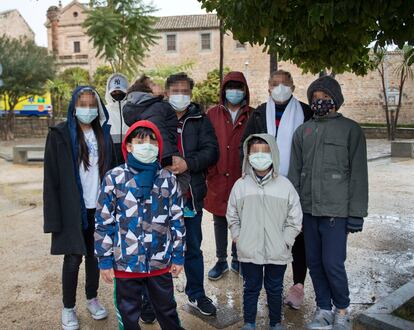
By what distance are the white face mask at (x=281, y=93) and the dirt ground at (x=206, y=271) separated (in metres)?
1.76

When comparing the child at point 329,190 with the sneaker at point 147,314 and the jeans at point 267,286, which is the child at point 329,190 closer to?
the jeans at point 267,286

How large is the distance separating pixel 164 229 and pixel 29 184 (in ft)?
28.4

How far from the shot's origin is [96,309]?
149 inches

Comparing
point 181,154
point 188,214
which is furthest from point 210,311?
point 181,154

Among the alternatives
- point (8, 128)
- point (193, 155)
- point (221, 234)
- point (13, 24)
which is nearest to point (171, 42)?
point (13, 24)

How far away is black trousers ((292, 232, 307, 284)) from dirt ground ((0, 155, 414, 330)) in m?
0.24

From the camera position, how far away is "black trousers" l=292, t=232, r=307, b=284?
12.9 feet

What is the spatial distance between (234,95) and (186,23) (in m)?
36.4

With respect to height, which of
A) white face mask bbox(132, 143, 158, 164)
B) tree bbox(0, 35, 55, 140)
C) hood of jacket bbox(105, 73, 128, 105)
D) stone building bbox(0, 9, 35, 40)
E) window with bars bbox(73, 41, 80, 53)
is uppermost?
stone building bbox(0, 9, 35, 40)

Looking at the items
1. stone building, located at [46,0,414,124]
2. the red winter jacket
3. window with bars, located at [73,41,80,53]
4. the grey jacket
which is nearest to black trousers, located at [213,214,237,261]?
the red winter jacket

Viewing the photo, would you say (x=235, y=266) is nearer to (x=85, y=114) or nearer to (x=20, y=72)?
(x=85, y=114)

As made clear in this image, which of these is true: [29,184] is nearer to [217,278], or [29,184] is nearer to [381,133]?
[217,278]

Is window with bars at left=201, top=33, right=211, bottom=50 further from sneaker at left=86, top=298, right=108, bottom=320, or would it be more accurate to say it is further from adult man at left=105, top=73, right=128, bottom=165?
sneaker at left=86, top=298, right=108, bottom=320

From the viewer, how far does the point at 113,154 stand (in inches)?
142
